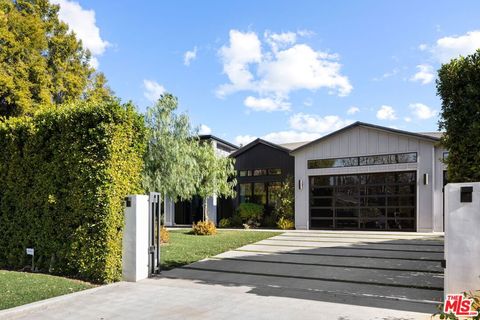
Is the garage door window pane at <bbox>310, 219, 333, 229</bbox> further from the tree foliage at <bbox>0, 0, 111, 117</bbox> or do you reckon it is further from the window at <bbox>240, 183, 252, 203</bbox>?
the tree foliage at <bbox>0, 0, 111, 117</bbox>

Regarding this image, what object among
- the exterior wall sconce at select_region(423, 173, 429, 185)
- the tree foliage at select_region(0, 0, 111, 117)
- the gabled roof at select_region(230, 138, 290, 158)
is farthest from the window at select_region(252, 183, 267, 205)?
the tree foliage at select_region(0, 0, 111, 117)

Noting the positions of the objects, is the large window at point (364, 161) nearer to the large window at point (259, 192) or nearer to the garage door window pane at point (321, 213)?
the garage door window pane at point (321, 213)

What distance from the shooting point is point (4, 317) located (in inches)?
203

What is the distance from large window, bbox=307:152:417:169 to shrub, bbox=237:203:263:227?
3634 mm

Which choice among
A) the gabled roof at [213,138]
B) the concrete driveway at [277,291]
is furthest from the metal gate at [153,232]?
the gabled roof at [213,138]

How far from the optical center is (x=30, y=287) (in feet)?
21.3

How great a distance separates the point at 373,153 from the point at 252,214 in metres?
6.84

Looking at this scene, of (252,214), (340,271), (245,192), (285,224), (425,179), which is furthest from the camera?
(245,192)

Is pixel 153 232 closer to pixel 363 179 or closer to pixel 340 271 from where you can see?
pixel 340 271

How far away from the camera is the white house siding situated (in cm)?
1568

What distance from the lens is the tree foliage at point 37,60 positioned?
Result: 15.6 meters

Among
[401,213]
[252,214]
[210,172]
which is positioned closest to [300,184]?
[252,214]

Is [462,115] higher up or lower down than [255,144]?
lower down

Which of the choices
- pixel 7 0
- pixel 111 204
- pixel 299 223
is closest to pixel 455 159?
pixel 111 204
